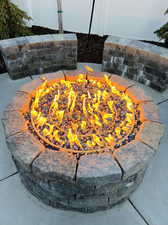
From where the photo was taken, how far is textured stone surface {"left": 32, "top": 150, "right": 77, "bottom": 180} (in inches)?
63.1

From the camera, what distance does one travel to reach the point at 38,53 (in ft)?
11.0

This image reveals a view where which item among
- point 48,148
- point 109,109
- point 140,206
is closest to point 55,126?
point 48,148

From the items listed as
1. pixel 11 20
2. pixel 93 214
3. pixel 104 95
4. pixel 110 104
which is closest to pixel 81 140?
pixel 110 104

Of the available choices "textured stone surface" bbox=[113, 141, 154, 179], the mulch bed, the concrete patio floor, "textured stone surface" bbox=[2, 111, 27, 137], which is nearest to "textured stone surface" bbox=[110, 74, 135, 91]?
"textured stone surface" bbox=[113, 141, 154, 179]

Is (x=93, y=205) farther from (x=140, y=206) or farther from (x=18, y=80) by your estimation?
(x=18, y=80)

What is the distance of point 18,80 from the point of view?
3.53 metres

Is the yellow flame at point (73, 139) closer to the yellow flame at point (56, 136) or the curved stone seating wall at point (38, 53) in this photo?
the yellow flame at point (56, 136)

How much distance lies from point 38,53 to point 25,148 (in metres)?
2.07

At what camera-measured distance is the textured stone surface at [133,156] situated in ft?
5.46

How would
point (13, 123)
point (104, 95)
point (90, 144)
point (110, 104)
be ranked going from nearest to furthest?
1. point (90, 144)
2. point (13, 123)
3. point (110, 104)
4. point (104, 95)

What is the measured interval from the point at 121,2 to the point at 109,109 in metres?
2.90

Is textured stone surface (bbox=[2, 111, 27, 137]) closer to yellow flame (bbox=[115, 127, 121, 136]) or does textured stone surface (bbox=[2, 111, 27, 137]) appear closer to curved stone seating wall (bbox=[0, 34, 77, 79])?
yellow flame (bbox=[115, 127, 121, 136])

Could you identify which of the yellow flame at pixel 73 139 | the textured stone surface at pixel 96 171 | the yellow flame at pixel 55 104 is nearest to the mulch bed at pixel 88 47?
the yellow flame at pixel 55 104

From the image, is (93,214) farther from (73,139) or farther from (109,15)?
(109,15)
